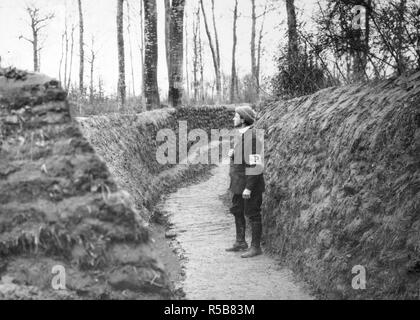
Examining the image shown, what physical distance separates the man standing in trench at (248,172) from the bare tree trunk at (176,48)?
7.81 metres

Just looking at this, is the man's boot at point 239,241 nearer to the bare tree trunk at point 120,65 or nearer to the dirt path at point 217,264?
the dirt path at point 217,264

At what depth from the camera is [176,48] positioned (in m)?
13.5

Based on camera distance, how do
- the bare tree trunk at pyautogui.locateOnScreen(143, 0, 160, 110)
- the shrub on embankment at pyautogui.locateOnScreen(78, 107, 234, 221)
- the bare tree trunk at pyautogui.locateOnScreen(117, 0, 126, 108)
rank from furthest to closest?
the bare tree trunk at pyautogui.locateOnScreen(117, 0, 126, 108), the bare tree trunk at pyautogui.locateOnScreen(143, 0, 160, 110), the shrub on embankment at pyautogui.locateOnScreen(78, 107, 234, 221)

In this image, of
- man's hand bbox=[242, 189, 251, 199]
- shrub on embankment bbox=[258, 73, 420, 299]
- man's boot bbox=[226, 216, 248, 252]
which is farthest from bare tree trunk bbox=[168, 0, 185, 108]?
man's hand bbox=[242, 189, 251, 199]

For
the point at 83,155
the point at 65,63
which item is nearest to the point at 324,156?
the point at 83,155

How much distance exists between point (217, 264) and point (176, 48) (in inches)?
360

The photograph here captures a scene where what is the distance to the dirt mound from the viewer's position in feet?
9.56

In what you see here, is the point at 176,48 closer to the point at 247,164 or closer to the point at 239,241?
the point at 247,164

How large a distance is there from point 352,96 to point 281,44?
4746 millimetres

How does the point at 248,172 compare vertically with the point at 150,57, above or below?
below

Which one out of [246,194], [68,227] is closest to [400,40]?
[246,194]

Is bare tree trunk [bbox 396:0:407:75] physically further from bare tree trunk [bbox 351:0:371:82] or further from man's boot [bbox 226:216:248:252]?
man's boot [bbox 226:216:248:252]

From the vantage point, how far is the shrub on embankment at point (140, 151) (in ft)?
25.3

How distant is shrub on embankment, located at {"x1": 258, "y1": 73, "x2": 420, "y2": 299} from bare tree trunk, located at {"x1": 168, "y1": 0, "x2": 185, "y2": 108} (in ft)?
25.1
